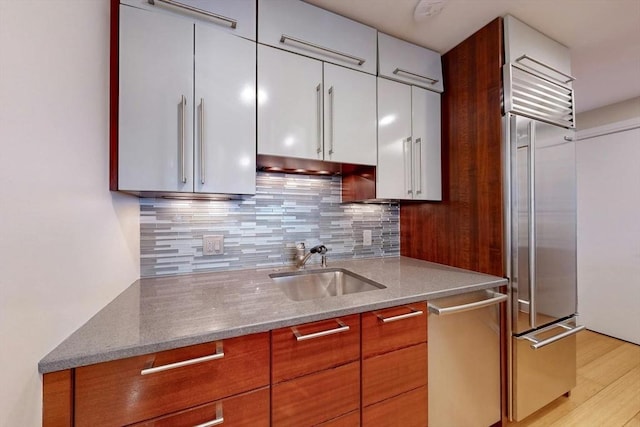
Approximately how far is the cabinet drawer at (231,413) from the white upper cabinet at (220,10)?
155 cm

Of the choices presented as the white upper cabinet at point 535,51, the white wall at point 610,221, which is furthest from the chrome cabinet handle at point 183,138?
the white wall at point 610,221

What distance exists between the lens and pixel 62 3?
74 cm

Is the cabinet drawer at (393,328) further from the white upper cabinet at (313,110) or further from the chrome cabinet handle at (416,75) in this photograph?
the chrome cabinet handle at (416,75)

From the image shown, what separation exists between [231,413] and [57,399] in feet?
1.51

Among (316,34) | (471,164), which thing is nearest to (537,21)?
(471,164)

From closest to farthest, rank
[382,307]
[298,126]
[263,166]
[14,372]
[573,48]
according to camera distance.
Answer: [14,372]
[382,307]
[298,126]
[263,166]
[573,48]

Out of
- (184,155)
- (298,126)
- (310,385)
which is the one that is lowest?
(310,385)

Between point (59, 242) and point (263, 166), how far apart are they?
1.06 metres

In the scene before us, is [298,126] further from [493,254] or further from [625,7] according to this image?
[625,7]

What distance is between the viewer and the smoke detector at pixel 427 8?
134cm

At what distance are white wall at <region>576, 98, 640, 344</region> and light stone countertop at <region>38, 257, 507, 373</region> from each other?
2241mm

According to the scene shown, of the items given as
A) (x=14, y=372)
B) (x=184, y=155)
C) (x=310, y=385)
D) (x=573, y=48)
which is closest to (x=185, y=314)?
(x=14, y=372)

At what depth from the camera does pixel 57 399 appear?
2.17ft

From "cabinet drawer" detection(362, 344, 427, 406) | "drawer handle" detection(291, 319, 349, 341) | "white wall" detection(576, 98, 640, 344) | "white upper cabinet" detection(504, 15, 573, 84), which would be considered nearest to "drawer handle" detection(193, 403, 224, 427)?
"drawer handle" detection(291, 319, 349, 341)
